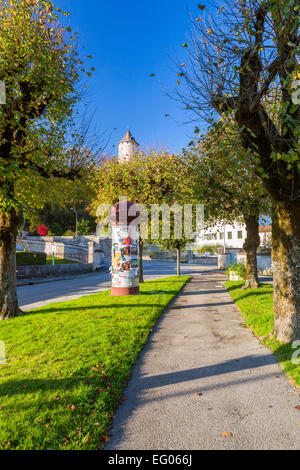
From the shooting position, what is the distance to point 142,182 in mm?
19547

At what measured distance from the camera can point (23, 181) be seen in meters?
9.94

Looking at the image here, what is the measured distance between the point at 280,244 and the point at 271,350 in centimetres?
235

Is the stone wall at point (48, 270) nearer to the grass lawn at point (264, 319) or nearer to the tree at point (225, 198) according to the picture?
the tree at point (225, 198)

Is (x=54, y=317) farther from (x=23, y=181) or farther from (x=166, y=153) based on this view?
(x=166, y=153)

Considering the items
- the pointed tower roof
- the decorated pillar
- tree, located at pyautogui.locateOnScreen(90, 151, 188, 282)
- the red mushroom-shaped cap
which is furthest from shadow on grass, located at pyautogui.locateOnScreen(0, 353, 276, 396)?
the pointed tower roof

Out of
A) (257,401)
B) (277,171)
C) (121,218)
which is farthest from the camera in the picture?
(121,218)

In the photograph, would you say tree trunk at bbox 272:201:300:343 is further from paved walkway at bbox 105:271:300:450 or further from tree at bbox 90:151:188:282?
tree at bbox 90:151:188:282

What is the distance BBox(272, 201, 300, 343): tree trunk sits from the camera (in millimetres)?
6504

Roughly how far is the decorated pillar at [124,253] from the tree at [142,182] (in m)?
5.05

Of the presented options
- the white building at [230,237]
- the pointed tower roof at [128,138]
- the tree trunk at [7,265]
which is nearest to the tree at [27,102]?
the tree trunk at [7,265]

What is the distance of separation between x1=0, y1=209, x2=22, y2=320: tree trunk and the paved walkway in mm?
5440

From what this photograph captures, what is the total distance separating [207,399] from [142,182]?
16368 mm

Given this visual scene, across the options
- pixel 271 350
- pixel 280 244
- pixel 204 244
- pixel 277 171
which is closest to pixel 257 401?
pixel 271 350

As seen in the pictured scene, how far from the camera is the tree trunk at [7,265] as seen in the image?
32.3 feet
